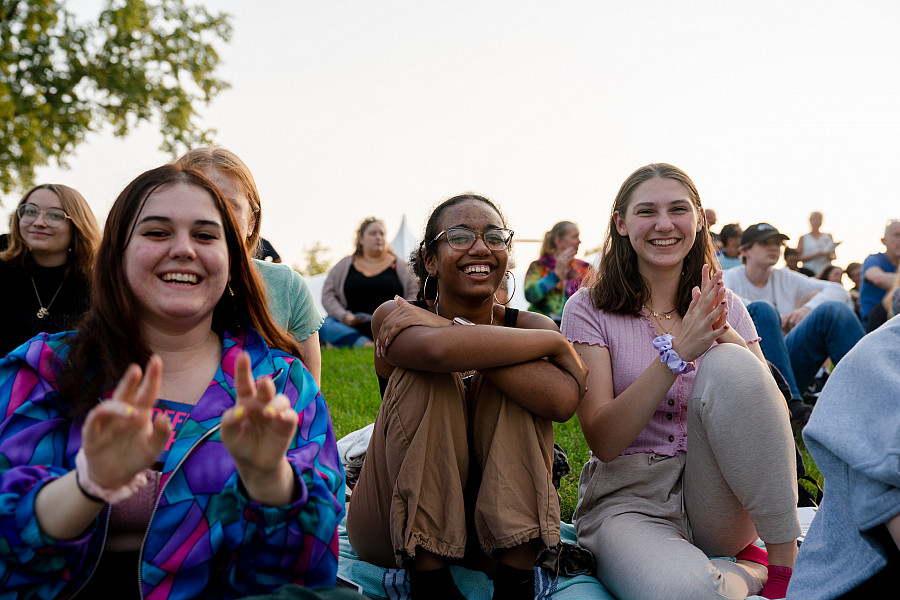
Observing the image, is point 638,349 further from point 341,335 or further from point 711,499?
point 341,335

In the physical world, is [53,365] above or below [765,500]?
above

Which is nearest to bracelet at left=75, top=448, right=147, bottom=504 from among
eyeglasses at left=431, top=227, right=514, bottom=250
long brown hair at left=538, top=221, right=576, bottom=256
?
eyeglasses at left=431, top=227, right=514, bottom=250

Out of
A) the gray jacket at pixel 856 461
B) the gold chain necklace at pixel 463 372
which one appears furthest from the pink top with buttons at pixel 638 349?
the gray jacket at pixel 856 461

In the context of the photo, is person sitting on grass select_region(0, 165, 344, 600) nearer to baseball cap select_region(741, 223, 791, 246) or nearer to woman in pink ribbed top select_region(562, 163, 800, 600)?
woman in pink ribbed top select_region(562, 163, 800, 600)

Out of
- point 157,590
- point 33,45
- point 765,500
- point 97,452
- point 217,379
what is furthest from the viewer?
point 33,45

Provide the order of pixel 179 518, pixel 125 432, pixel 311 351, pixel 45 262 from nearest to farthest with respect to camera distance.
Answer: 1. pixel 125 432
2. pixel 179 518
3. pixel 311 351
4. pixel 45 262

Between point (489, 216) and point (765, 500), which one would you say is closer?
point (765, 500)

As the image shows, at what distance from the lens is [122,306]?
6.11 feet

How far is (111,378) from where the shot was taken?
1.79 meters

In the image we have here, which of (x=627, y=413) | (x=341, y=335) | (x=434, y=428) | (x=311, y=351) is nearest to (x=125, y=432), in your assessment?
(x=434, y=428)

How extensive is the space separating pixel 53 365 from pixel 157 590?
619 mm

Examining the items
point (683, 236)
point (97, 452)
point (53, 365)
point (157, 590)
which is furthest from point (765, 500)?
point (53, 365)

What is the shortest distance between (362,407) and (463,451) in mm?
3260

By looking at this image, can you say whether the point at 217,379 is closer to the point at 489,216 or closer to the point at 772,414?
the point at 489,216
